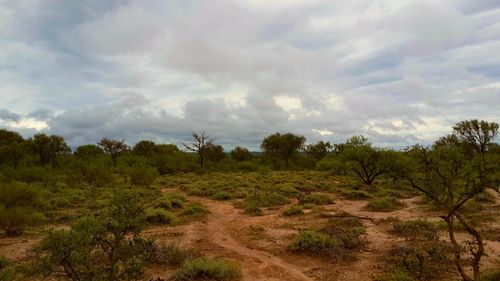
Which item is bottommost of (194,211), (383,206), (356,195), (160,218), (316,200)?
(160,218)

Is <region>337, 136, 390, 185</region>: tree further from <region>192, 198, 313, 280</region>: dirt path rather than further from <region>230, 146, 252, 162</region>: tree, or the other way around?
<region>230, 146, 252, 162</region>: tree

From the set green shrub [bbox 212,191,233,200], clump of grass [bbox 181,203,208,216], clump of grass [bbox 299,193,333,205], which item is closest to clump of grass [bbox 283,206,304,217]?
clump of grass [bbox 299,193,333,205]

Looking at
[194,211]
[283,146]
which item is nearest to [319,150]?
[283,146]

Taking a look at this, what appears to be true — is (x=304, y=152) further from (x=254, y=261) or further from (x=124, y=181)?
(x=254, y=261)

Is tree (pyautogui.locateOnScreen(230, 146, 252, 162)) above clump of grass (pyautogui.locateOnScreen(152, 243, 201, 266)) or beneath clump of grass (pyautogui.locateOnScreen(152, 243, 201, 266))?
above

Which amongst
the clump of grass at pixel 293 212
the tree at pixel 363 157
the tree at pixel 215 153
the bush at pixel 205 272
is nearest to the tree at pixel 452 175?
the bush at pixel 205 272

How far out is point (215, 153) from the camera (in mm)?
78000

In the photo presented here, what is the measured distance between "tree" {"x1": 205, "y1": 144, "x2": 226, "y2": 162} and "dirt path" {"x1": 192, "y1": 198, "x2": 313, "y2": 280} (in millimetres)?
53354

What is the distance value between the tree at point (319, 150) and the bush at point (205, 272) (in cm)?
6778

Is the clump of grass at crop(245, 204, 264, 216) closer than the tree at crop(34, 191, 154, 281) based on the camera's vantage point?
No

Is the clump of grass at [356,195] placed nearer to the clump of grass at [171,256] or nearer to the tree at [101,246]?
the clump of grass at [171,256]

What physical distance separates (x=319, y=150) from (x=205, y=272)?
69.0 meters

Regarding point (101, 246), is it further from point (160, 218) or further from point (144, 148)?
point (144, 148)

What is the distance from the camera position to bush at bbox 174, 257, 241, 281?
11828 mm
